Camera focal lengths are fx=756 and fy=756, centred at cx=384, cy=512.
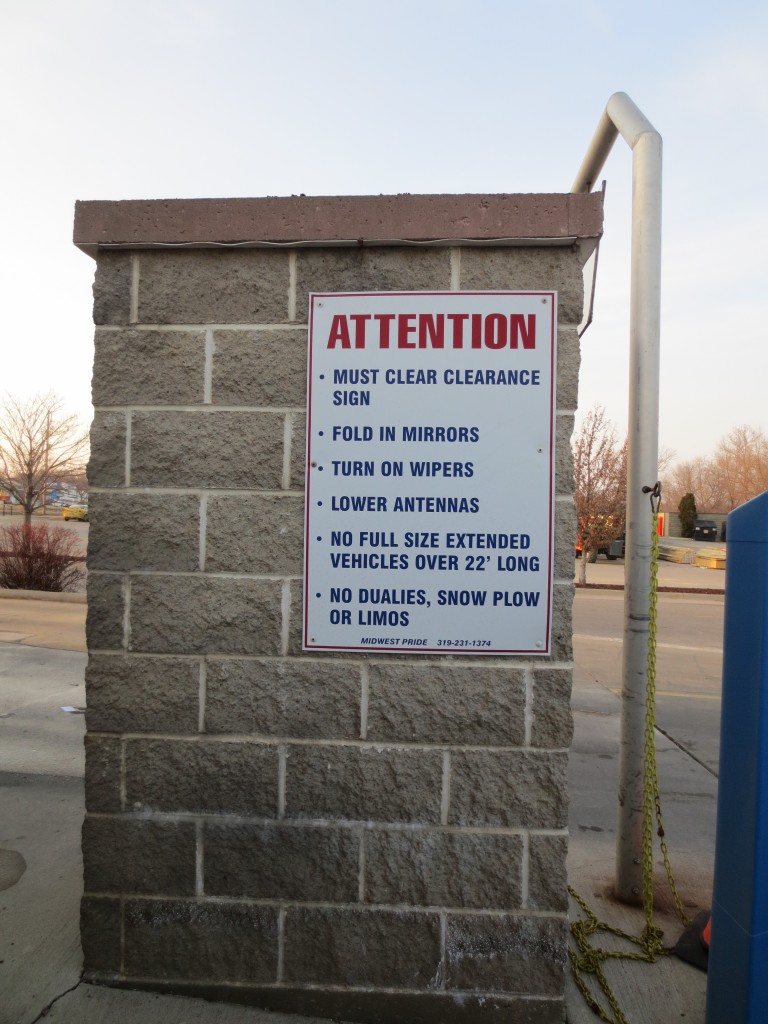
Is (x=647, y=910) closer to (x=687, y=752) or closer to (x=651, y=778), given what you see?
(x=651, y=778)

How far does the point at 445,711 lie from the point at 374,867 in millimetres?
600

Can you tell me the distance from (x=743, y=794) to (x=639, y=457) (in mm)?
1646

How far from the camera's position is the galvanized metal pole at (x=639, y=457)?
345cm

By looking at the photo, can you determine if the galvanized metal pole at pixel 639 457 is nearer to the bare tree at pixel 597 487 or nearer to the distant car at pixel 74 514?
the bare tree at pixel 597 487

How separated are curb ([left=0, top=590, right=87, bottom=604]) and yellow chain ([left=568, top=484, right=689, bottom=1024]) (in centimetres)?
1213

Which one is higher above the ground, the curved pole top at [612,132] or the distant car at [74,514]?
the curved pole top at [612,132]

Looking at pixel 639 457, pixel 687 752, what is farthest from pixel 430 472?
pixel 687 752

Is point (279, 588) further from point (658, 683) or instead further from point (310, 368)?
point (658, 683)

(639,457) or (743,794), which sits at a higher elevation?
(639,457)

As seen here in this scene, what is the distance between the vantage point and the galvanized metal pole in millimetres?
A: 3451

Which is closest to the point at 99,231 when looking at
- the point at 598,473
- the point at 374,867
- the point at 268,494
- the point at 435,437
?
the point at 268,494

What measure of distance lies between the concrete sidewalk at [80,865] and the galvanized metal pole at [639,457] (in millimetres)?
414

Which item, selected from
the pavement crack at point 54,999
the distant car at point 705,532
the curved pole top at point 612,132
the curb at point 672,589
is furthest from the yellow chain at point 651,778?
the distant car at point 705,532

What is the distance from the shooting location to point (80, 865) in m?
3.59
